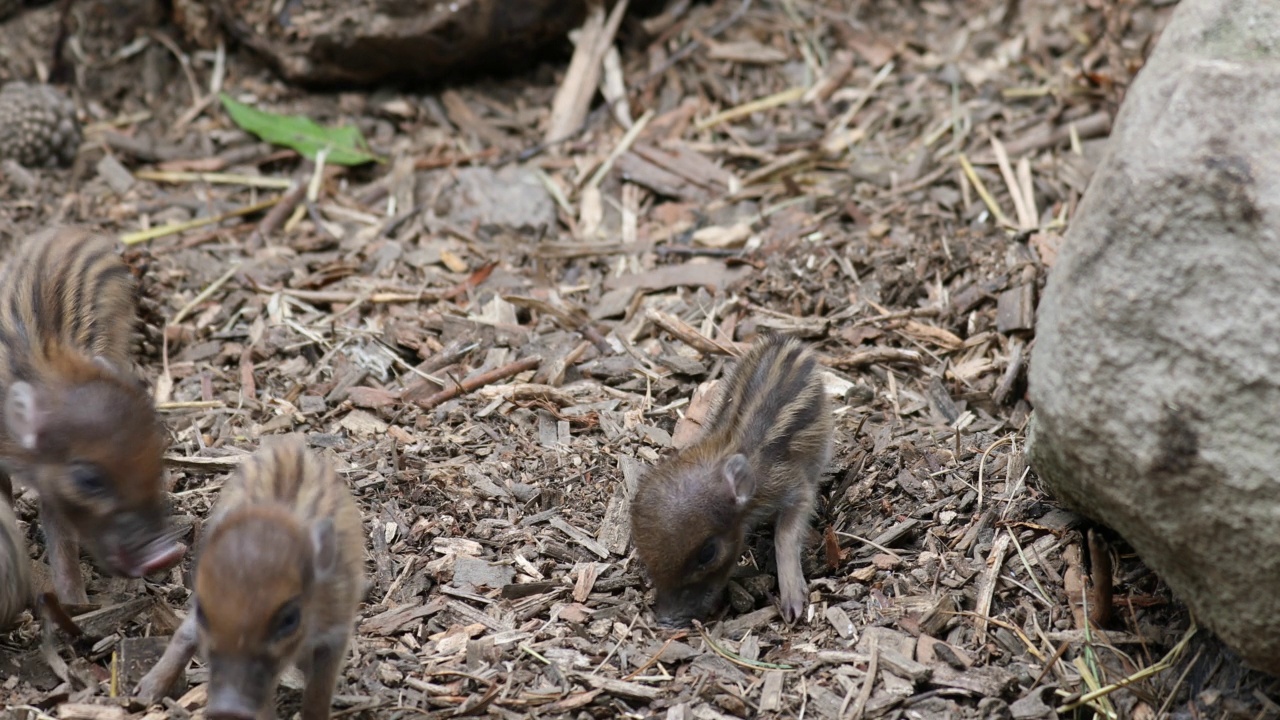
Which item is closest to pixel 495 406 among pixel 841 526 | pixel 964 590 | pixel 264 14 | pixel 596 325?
pixel 596 325

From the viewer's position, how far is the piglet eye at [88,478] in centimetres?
482

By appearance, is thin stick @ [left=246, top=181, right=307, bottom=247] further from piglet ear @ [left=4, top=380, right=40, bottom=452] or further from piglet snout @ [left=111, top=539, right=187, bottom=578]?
piglet snout @ [left=111, top=539, right=187, bottom=578]

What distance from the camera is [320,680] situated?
4234mm

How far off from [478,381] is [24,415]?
2.15 m

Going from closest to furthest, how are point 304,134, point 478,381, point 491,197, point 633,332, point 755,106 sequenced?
point 478,381 < point 633,332 < point 491,197 < point 304,134 < point 755,106

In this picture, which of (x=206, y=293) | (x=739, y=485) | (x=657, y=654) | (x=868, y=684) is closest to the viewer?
(x=868, y=684)

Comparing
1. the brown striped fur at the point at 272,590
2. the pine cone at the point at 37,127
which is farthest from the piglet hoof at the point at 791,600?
the pine cone at the point at 37,127

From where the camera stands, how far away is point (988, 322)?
21.3ft

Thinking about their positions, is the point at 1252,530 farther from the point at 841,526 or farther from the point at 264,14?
the point at 264,14

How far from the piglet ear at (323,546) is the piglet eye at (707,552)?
1.59m

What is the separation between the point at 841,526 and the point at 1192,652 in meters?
1.54

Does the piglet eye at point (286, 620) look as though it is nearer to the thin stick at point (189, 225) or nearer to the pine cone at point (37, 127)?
the thin stick at point (189, 225)

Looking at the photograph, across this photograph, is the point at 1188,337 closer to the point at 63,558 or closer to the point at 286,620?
the point at 286,620

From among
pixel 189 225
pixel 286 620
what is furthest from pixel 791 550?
pixel 189 225
